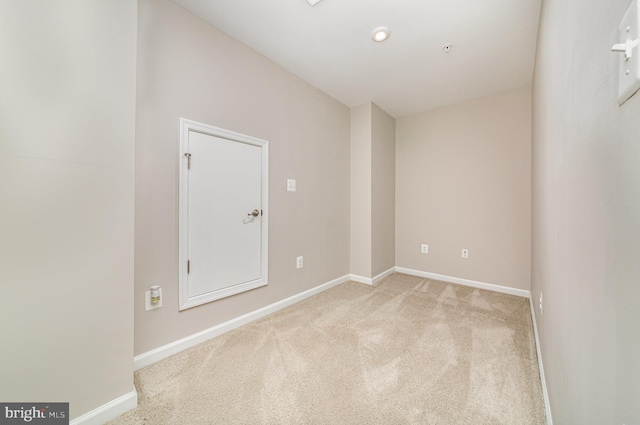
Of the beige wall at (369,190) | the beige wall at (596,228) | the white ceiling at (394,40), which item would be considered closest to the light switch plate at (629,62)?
the beige wall at (596,228)

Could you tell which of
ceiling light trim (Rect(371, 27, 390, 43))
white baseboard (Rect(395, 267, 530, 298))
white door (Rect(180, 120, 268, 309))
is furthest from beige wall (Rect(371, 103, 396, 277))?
white door (Rect(180, 120, 268, 309))

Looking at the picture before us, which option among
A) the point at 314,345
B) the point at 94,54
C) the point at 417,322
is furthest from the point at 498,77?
the point at 94,54

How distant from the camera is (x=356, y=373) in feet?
4.86

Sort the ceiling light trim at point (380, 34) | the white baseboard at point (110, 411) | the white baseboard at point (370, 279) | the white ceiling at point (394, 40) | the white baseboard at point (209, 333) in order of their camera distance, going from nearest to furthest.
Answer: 1. the white baseboard at point (110, 411)
2. the white baseboard at point (209, 333)
3. the white ceiling at point (394, 40)
4. the ceiling light trim at point (380, 34)
5. the white baseboard at point (370, 279)

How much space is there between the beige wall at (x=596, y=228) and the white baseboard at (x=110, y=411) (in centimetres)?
183

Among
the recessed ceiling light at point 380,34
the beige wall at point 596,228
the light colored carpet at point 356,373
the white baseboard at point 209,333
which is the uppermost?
the recessed ceiling light at point 380,34

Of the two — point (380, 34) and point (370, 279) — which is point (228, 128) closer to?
point (380, 34)

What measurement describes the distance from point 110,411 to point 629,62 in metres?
2.13

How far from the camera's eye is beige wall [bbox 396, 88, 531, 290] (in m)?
2.78

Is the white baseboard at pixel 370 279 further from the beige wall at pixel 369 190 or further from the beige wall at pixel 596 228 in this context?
the beige wall at pixel 596 228

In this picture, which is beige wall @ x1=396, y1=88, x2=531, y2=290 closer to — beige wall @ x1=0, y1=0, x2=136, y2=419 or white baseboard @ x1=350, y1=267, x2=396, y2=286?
white baseboard @ x1=350, y1=267, x2=396, y2=286

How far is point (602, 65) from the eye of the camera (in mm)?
530

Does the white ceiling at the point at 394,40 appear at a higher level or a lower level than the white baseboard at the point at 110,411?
higher

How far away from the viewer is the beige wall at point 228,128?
156 centimetres
